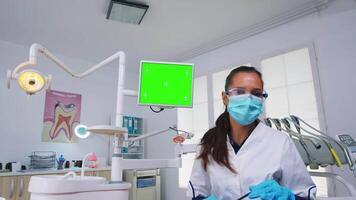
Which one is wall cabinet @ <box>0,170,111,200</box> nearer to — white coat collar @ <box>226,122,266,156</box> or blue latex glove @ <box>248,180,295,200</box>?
white coat collar @ <box>226,122,266,156</box>

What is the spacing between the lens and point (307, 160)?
62.4 inches

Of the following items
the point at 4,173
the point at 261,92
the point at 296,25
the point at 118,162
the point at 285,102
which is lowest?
the point at 4,173

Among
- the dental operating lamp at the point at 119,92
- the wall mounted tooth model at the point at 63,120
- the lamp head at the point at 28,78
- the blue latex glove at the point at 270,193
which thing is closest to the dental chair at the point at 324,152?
the blue latex glove at the point at 270,193

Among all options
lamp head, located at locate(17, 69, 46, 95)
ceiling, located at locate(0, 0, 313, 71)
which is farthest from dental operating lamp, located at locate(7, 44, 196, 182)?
ceiling, located at locate(0, 0, 313, 71)

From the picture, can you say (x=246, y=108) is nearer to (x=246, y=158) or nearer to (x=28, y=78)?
(x=246, y=158)

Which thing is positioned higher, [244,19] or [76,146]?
[244,19]

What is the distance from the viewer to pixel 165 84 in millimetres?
1414

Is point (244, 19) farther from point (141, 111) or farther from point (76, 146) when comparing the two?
point (76, 146)

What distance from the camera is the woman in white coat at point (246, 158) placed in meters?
1.06

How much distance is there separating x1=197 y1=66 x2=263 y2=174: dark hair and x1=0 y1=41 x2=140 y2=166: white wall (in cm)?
318

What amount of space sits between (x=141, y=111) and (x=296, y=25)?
3184 millimetres

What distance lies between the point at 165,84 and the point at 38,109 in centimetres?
304

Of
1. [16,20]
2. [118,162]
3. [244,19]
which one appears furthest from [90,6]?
[118,162]

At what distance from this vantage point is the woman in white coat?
3.49 ft
